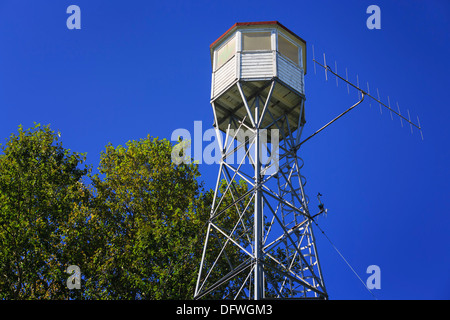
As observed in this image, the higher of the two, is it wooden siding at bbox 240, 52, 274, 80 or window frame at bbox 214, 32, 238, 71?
window frame at bbox 214, 32, 238, 71

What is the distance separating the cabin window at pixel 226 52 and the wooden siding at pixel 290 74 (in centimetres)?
201

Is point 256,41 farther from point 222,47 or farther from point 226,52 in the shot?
point 222,47

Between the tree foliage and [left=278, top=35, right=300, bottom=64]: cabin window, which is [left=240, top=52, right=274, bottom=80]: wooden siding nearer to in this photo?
[left=278, top=35, right=300, bottom=64]: cabin window

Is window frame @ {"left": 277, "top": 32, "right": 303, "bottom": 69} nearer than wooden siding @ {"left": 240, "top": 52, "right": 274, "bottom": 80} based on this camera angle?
No

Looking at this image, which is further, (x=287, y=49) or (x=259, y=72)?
(x=287, y=49)

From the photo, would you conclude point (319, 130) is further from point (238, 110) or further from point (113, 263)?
point (113, 263)

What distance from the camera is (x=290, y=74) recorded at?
20844mm

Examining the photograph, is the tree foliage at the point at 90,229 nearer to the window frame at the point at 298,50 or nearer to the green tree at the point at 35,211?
the green tree at the point at 35,211

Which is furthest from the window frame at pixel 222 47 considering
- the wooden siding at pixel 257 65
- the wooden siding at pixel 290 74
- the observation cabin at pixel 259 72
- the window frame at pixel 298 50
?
the wooden siding at pixel 290 74

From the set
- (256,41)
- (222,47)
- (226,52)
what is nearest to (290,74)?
(256,41)

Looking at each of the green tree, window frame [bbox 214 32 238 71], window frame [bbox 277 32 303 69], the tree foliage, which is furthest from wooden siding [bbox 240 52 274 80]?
the green tree

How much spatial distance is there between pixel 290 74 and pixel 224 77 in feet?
8.32

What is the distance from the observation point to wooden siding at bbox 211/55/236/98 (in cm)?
2072
